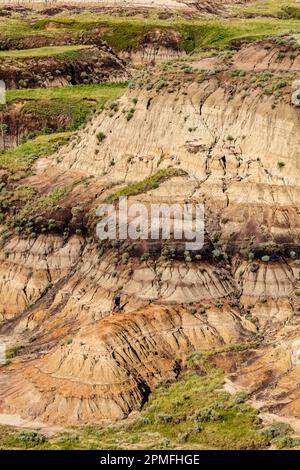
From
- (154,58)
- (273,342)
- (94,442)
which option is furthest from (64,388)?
(154,58)

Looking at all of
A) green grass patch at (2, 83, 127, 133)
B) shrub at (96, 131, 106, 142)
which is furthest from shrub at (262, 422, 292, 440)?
green grass patch at (2, 83, 127, 133)

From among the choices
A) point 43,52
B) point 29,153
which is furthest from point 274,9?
point 29,153

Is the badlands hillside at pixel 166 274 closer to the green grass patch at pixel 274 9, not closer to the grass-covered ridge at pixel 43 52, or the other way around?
the grass-covered ridge at pixel 43 52

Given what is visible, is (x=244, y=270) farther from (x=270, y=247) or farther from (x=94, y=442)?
(x=94, y=442)

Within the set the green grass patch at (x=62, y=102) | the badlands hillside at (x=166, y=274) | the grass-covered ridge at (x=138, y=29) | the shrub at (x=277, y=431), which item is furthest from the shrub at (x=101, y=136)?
the grass-covered ridge at (x=138, y=29)

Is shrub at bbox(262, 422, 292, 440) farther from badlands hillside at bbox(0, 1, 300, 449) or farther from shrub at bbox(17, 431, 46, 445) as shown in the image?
shrub at bbox(17, 431, 46, 445)

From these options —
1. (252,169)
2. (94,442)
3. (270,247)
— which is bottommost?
(94,442)

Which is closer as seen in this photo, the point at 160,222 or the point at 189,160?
the point at 160,222
